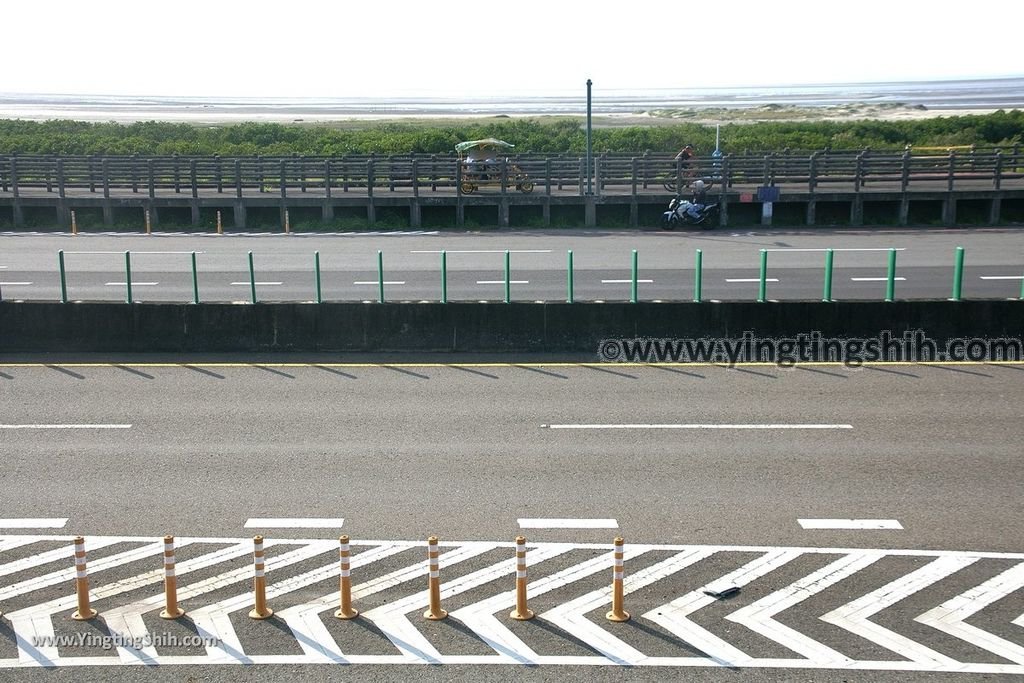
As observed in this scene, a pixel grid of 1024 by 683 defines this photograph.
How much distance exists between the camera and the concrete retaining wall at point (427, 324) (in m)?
20.7

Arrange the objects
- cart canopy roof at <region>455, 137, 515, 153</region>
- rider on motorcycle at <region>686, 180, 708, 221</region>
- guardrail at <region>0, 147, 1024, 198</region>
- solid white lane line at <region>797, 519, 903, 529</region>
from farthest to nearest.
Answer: cart canopy roof at <region>455, 137, 515, 153</region> → guardrail at <region>0, 147, 1024, 198</region> → rider on motorcycle at <region>686, 180, 708, 221</region> → solid white lane line at <region>797, 519, 903, 529</region>

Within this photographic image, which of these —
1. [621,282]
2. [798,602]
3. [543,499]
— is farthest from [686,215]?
[798,602]

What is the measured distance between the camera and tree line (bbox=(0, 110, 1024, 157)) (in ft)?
201

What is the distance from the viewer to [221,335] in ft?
69.4

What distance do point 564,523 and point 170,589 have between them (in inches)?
171

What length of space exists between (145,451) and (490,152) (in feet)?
106

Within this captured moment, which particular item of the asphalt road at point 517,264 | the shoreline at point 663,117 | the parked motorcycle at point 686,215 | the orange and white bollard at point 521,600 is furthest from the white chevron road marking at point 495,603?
the shoreline at point 663,117

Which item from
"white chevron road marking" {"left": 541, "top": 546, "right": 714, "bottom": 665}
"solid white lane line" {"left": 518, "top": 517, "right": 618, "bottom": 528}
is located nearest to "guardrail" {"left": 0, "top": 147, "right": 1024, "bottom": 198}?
"solid white lane line" {"left": 518, "top": 517, "right": 618, "bottom": 528}

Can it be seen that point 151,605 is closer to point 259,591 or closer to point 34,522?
point 259,591

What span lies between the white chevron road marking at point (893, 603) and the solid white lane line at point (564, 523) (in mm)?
2874

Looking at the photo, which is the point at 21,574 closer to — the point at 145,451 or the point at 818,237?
the point at 145,451

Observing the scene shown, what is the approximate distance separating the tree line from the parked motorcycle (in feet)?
56.1

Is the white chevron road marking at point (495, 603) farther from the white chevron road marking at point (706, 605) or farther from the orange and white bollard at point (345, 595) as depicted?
the orange and white bollard at point (345, 595)

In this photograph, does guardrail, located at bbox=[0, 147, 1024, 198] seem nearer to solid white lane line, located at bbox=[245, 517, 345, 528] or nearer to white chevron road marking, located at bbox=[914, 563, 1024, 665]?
solid white lane line, located at bbox=[245, 517, 345, 528]
